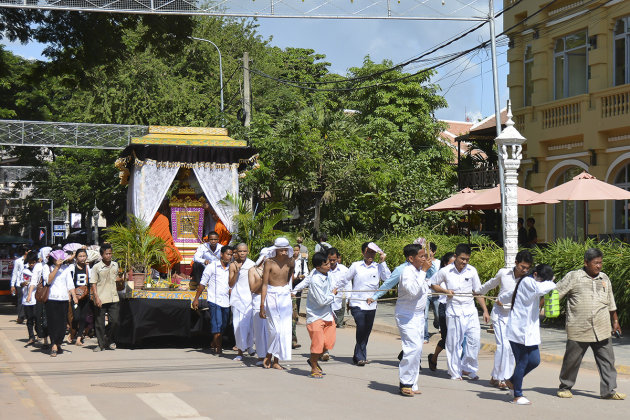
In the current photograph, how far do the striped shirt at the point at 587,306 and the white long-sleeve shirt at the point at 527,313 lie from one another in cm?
33

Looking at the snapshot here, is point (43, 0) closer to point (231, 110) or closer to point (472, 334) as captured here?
point (472, 334)

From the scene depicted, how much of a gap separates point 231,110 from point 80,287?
2887 cm

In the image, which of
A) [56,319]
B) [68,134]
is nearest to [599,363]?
[56,319]

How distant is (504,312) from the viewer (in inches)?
430

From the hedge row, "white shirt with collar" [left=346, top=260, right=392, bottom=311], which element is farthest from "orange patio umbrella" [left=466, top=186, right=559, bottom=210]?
"white shirt with collar" [left=346, top=260, right=392, bottom=311]

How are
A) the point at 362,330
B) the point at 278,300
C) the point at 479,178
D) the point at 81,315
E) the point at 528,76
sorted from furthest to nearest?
the point at 479,178, the point at 528,76, the point at 81,315, the point at 362,330, the point at 278,300

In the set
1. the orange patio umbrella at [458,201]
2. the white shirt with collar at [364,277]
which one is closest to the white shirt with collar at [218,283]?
the white shirt with collar at [364,277]

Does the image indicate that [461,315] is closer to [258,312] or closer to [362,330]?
[362,330]

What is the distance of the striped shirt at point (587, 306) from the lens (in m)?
9.90

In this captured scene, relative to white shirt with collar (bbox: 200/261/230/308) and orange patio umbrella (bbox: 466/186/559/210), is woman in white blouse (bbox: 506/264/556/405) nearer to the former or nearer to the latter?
white shirt with collar (bbox: 200/261/230/308)

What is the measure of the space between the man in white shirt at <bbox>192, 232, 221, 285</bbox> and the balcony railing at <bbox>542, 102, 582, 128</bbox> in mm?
14282

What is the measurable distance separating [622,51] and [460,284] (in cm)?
1553

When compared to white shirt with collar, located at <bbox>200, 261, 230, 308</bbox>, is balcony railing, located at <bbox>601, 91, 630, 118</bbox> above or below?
above

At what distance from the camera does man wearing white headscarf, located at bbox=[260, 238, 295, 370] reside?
1224cm
